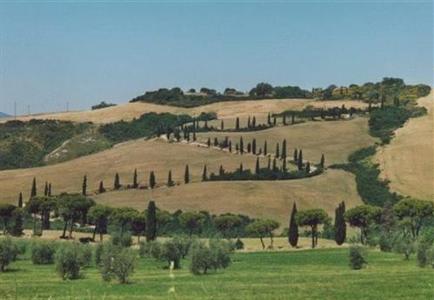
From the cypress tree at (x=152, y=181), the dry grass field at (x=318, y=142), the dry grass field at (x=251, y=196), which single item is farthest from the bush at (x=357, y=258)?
the dry grass field at (x=318, y=142)

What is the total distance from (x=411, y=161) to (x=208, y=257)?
386ft

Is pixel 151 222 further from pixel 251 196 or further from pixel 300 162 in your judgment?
pixel 300 162

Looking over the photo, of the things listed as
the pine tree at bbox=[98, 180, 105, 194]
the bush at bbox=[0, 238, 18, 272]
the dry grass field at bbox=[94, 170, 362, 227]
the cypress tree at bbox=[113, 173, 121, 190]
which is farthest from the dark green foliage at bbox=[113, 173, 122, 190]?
the bush at bbox=[0, 238, 18, 272]

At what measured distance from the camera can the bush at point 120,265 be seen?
1917 inches

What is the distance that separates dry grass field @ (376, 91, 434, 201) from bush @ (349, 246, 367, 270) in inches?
3466

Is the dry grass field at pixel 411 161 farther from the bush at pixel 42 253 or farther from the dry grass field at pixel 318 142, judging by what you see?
the bush at pixel 42 253

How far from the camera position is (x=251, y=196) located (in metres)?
147

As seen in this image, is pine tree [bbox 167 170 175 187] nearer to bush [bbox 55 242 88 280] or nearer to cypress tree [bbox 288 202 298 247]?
cypress tree [bbox 288 202 298 247]

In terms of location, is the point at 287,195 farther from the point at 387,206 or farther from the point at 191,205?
the point at 387,206

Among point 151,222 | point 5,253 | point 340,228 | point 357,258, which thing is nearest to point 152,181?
point 151,222

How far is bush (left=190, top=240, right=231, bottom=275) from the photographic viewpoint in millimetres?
57750

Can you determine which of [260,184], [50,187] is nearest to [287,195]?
[260,184]

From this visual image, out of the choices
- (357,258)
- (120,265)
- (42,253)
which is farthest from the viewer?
(42,253)

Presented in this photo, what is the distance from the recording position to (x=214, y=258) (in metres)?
59.1
